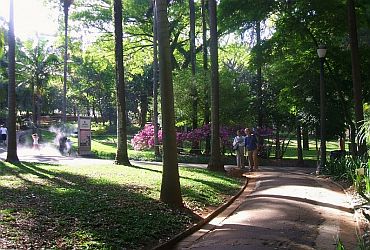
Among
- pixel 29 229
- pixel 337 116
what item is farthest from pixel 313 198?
pixel 337 116

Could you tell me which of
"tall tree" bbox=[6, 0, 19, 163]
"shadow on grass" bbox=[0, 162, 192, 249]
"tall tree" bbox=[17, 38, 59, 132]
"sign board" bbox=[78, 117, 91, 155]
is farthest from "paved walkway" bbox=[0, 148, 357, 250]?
"tall tree" bbox=[17, 38, 59, 132]

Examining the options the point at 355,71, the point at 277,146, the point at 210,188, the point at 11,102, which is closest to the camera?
the point at 210,188

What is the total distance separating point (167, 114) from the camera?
9.42m

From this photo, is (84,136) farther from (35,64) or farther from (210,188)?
(35,64)

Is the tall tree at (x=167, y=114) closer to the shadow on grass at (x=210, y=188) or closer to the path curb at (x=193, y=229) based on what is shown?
the path curb at (x=193, y=229)

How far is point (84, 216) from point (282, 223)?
11.8 ft

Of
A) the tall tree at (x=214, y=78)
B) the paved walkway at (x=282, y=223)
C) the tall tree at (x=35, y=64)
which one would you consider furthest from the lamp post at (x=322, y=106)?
the tall tree at (x=35, y=64)

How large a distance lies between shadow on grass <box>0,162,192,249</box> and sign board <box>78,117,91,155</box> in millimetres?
16662

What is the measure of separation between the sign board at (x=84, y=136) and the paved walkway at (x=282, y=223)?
1724 centimetres

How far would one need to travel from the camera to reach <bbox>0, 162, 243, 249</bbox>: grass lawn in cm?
657

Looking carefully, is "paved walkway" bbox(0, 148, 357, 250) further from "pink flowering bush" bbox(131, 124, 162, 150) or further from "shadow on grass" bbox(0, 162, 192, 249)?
"pink flowering bush" bbox(131, 124, 162, 150)

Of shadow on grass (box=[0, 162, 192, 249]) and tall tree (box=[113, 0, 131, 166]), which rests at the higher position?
tall tree (box=[113, 0, 131, 166])

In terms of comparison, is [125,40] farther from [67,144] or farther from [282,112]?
[282,112]

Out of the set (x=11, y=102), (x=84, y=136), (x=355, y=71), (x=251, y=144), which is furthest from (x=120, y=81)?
(x=84, y=136)
